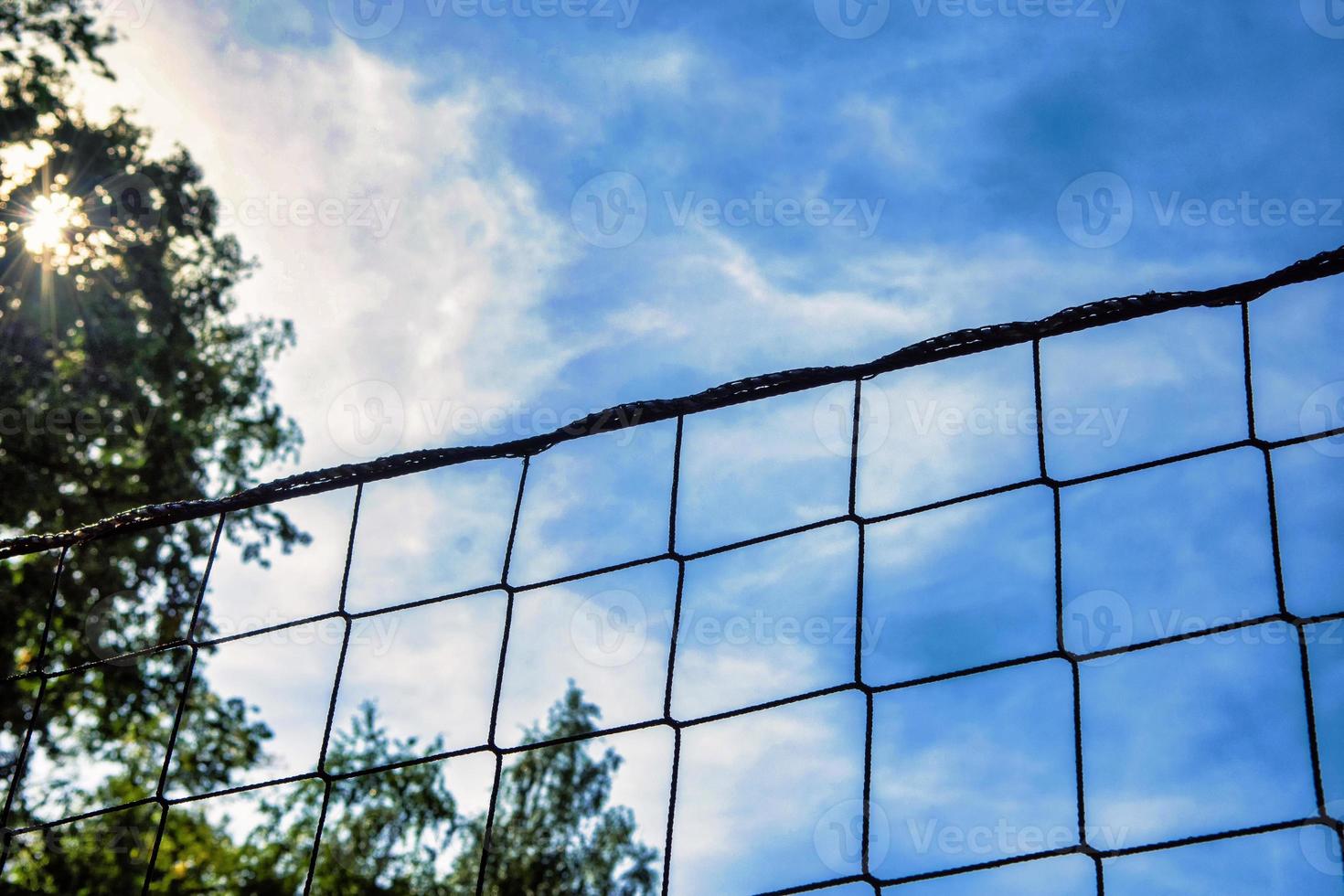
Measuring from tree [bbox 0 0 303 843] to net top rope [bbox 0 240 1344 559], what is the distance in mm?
9736

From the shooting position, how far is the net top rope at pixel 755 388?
1801 millimetres

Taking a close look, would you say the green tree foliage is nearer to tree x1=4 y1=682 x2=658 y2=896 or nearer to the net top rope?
tree x1=4 y1=682 x2=658 y2=896

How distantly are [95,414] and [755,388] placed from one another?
37.6 ft

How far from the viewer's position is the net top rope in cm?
180

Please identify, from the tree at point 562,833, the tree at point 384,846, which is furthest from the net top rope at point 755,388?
the tree at point 562,833

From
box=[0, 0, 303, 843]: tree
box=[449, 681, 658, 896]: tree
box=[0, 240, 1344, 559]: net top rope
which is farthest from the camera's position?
box=[449, 681, 658, 896]: tree

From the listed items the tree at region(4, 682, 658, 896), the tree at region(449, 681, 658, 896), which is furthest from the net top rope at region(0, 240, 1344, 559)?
the tree at region(449, 681, 658, 896)

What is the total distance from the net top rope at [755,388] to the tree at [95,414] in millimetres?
9736

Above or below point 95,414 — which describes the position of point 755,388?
below

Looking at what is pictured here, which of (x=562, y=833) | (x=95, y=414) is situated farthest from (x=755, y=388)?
(x=562, y=833)

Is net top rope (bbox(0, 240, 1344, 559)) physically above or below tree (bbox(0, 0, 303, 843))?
below

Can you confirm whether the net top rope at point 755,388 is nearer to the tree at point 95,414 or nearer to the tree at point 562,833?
the tree at point 95,414

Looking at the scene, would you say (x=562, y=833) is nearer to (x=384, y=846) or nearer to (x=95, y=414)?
(x=384, y=846)

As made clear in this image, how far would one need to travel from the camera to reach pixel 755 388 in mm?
1966
